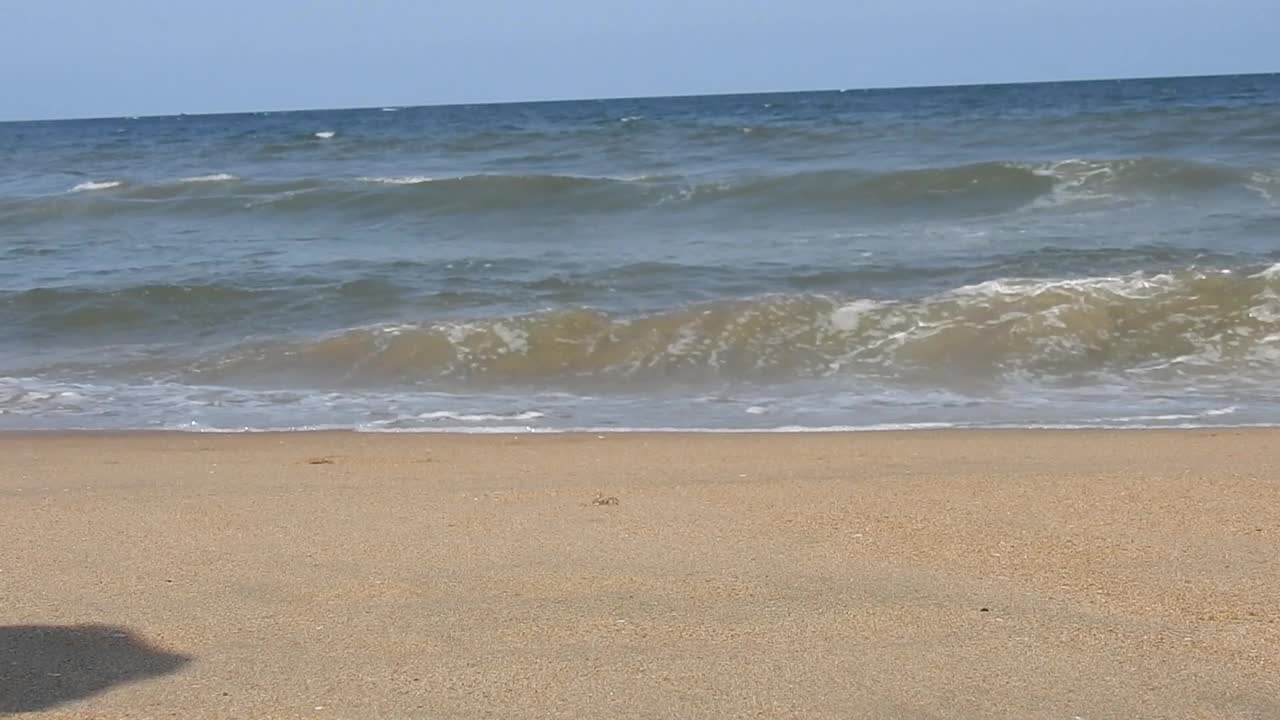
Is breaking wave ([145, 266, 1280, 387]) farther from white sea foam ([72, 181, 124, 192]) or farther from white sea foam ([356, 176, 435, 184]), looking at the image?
white sea foam ([72, 181, 124, 192])

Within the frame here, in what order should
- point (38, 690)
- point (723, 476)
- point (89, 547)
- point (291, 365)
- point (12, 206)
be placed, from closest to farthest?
point (38, 690) → point (89, 547) → point (723, 476) → point (291, 365) → point (12, 206)

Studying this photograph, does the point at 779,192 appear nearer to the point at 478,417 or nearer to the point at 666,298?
the point at 666,298

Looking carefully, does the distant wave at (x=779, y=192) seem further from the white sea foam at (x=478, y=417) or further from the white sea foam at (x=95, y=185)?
the white sea foam at (x=478, y=417)

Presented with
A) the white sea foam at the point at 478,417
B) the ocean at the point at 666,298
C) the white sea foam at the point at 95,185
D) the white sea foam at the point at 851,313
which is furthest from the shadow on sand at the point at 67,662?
the white sea foam at the point at 95,185

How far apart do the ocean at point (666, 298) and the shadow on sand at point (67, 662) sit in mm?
3655

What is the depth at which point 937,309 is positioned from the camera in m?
9.28

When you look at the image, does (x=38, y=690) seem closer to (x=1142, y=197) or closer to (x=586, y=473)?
(x=586, y=473)

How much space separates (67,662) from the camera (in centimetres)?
323

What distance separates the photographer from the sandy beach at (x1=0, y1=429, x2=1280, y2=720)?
9.96 ft

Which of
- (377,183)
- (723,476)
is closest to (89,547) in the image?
(723,476)

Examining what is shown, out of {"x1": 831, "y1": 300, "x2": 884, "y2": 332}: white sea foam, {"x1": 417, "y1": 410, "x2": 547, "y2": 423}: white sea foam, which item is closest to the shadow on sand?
{"x1": 417, "y1": 410, "x2": 547, "y2": 423}: white sea foam

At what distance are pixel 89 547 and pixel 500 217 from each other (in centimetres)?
1190

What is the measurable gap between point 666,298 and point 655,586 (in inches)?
255

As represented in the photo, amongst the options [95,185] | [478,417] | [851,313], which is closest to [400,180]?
[95,185]
